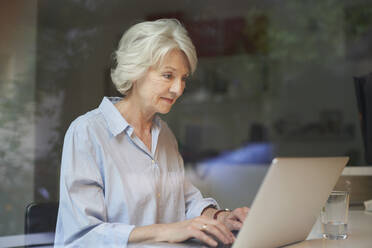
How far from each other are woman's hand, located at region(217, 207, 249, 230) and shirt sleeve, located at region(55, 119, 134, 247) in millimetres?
227

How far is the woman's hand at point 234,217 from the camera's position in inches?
43.7

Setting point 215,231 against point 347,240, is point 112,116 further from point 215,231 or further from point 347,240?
point 347,240

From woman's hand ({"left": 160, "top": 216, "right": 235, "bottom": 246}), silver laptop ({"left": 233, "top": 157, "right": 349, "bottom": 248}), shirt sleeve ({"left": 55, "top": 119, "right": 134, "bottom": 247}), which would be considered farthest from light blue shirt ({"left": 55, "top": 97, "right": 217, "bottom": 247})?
silver laptop ({"left": 233, "top": 157, "right": 349, "bottom": 248})

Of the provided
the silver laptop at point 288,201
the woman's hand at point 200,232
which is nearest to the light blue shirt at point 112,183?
the woman's hand at point 200,232

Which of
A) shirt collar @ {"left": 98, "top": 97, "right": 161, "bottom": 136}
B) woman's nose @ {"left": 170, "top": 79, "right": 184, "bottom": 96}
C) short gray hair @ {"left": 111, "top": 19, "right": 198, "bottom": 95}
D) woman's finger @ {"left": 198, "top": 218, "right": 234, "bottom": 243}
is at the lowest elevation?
woman's finger @ {"left": 198, "top": 218, "right": 234, "bottom": 243}

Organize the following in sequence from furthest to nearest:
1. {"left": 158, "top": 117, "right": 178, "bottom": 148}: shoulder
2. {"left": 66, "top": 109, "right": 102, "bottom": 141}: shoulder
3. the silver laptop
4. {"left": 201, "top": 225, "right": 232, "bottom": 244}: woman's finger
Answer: {"left": 158, "top": 117, "right": 178, "bottom": 148}: shoulder → {"left": 66, "top": 109, "right": 102, "bottom": 141}: shoulder → {"left": 201, "top": 225, "right": 232, "bottom": 244}: woman's finger → the silver laptop

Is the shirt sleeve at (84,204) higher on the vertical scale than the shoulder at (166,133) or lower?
lower

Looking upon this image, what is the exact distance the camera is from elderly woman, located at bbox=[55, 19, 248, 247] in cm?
113

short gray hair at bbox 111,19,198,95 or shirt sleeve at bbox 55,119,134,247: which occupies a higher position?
short gray hair at bbox 111,19,198,95

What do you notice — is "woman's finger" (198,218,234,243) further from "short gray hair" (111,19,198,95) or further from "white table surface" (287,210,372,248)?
"short gray hair" (111,19,198,95)

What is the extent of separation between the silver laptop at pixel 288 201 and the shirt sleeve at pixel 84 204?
30 cm

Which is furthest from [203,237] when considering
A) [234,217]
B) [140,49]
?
[140,49]

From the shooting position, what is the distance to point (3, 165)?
134 centimetres

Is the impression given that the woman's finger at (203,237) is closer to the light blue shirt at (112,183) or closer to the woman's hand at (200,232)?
the woman's hand at (200,232)
